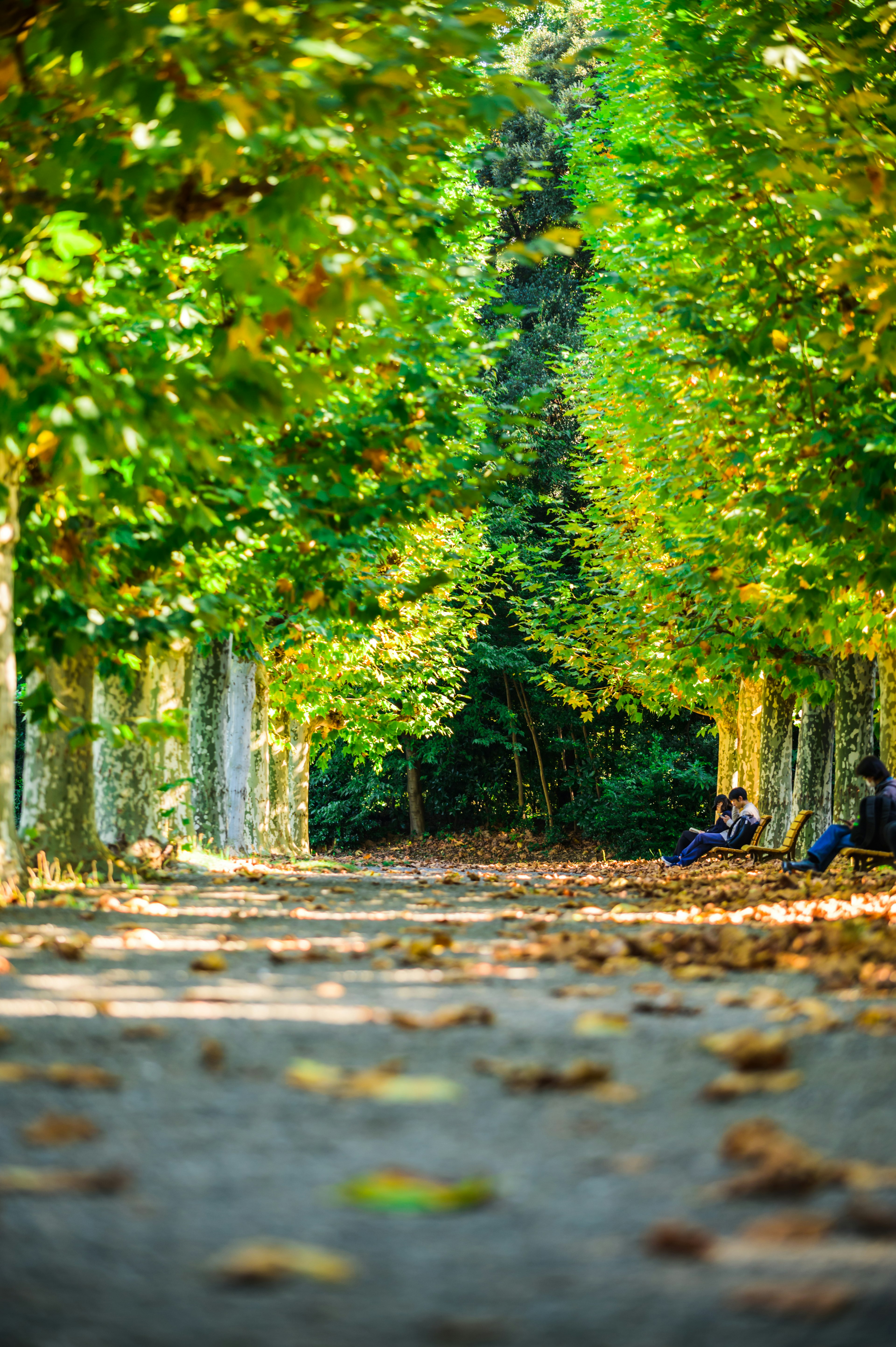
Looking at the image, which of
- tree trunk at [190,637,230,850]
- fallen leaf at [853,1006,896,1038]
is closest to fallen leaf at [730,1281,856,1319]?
fallen leaf at [853,1006,896,1038]

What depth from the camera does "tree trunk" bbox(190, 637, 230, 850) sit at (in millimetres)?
15289

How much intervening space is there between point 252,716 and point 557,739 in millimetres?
19450

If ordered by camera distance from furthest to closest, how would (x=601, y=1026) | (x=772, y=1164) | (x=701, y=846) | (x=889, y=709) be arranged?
(x=701, y=846) → (x=889, y=709) → (x=601, y=1026) → (x=772, y=1164)

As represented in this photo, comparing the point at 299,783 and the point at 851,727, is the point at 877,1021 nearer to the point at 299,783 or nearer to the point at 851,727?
the point at 851,727

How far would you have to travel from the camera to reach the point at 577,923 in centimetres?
785

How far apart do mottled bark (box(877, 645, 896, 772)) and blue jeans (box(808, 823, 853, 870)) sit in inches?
104

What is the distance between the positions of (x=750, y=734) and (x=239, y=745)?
365 inches

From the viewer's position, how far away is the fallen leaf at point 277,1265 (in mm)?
2090

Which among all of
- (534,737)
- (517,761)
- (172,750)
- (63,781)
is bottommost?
(517,761)

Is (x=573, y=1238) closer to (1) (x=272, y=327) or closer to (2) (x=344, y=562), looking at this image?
(1) (x=272, y=327)

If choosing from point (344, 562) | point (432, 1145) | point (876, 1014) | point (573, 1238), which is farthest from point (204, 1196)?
point (344, 562)

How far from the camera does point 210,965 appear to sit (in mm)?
5223

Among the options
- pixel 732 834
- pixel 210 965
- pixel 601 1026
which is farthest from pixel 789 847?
pixel 601 1026

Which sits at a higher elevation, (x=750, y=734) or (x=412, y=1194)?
(x=750, y=734)
